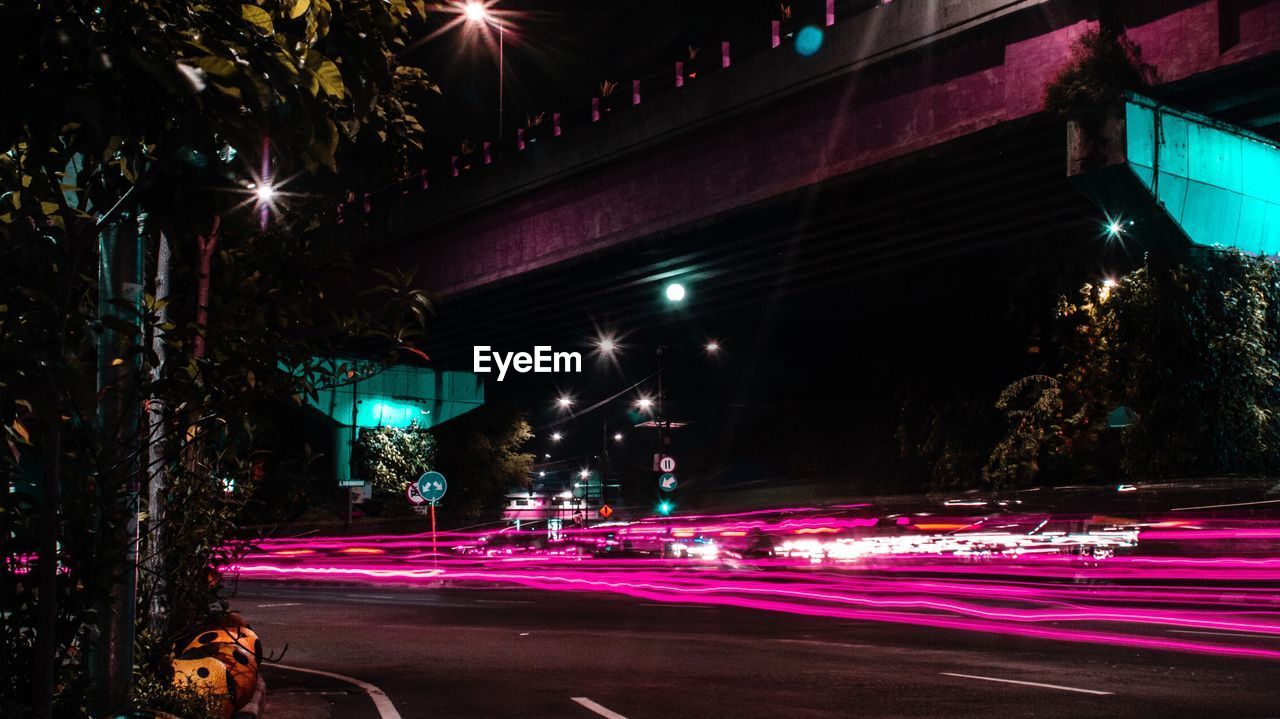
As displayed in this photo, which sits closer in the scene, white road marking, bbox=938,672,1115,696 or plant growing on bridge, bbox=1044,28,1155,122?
white road marking, bbox=938,672,1115,696

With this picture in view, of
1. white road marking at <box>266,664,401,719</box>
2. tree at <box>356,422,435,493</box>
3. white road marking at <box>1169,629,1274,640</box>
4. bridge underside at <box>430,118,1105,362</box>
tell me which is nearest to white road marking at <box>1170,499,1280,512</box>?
white road marking at <box>1169,629,1274,640</box>

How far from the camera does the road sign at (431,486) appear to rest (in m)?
31.2

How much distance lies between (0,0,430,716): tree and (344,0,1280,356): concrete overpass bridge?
18368 millimetres

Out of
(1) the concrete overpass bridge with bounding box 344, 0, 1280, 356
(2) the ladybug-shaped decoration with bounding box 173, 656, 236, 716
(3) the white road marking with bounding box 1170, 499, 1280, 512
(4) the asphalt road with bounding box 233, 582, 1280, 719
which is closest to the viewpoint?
(2) the ladybug-shaped decoration with bounding box 173, 656, 236, 716

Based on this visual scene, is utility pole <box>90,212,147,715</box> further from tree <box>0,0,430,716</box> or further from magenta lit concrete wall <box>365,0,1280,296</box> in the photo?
magenta lit concrete wall <box>365,0,1280,296</box>

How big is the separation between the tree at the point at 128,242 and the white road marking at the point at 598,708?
3670mm

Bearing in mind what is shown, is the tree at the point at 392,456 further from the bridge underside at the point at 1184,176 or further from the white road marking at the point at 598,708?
the white road marking at the point at 598,708

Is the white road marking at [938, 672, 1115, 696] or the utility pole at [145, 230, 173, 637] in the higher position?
the utility pole at [145, 230, 173, 637]

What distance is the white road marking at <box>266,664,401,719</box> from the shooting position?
34.5 feet

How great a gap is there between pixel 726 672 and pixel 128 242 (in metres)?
7.92

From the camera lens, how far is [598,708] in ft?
34.0

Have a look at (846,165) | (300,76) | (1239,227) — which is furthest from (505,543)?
(300,76)

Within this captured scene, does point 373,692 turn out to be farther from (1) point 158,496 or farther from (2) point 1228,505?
(2) point 1228,505

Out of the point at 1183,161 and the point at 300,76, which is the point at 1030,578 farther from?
the point at 300,76
